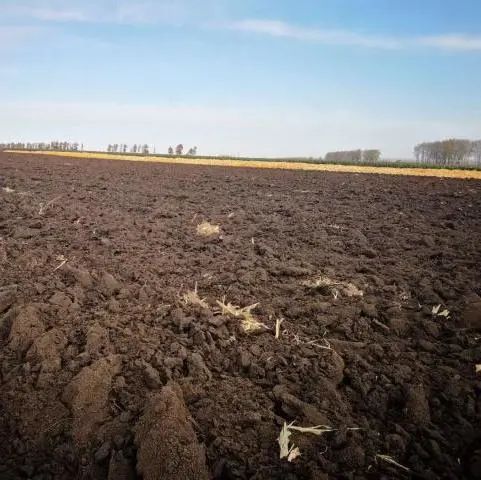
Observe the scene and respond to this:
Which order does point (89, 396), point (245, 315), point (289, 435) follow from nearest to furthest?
point (289, 435) < point (89, 396) < point (245, 315)

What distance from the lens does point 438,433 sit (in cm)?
266

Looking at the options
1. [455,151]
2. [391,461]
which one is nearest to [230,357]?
[391,461]

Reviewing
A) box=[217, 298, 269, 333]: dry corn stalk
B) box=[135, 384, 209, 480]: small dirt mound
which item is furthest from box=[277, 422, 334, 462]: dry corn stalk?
box=[217, 298, 269, 333]: dry corn stalk

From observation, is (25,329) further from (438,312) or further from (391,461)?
(438,312)

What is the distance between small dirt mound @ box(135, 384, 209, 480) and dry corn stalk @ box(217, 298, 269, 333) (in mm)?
1262

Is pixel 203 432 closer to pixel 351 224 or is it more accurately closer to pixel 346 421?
pixel 346 421

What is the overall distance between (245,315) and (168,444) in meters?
1.81

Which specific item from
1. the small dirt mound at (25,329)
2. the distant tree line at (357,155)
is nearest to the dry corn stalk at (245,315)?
the small dirt mound at (25,329)

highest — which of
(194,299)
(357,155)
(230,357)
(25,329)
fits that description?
(357,155)

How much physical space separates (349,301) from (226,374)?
77.1 inches

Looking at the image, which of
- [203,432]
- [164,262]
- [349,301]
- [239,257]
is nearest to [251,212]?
[239,257]

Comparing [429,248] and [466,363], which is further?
[429,248]

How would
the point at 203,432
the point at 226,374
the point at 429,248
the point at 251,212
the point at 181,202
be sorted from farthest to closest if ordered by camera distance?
1. the point at 181,202
2. the point at 251,212
3. the point at 429,248
4. the point at 226,374
5. the point at 203,432

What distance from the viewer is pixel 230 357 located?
3.46 metres
